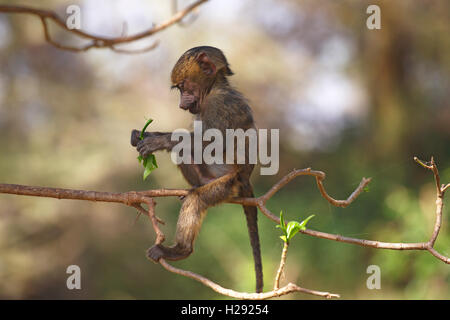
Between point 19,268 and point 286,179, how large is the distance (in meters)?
11.1

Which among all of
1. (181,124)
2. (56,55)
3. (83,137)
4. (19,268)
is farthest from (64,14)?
(19,268)

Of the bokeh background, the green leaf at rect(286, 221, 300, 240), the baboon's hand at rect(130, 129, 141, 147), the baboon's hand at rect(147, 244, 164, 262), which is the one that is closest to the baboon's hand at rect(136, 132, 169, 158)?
the baboon's hand at rect(130, 129, 141, 147)

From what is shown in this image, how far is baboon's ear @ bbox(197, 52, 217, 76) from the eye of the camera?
449 cm

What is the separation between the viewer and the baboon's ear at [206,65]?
4.49 meters

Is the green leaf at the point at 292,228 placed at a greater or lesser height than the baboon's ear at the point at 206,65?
lesser

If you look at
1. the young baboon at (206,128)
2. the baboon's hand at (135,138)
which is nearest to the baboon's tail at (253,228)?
the young baboon at (206,128)

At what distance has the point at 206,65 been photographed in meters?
4.55

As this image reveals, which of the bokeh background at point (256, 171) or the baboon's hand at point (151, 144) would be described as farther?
the bokeh background at point (256, 171)

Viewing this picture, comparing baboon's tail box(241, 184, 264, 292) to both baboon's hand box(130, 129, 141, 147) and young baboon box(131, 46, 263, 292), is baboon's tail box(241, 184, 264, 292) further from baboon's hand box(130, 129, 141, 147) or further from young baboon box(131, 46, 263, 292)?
baboon's hand box(130, 129, 141, 147)

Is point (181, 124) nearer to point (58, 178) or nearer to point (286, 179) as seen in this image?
point (58, 178)

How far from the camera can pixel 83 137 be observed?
14688mm

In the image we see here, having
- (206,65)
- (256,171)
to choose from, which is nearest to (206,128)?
(206,65)

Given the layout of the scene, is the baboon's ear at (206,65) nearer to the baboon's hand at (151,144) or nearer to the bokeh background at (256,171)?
the baboon's hand at (151,144)

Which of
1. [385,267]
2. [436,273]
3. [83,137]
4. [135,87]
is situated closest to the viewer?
[436,273]
